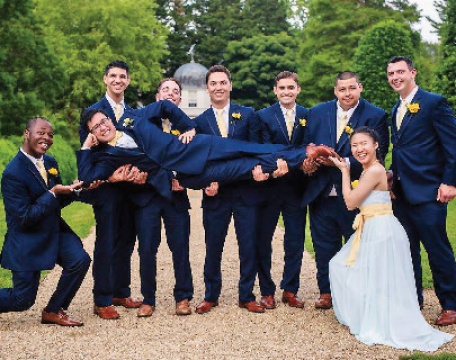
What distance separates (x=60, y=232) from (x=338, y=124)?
3078 mm

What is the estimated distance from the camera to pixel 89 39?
1471 inches

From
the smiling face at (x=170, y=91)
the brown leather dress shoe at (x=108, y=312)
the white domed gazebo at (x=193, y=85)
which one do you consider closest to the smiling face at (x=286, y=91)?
the smiling face at (x=170, y=91)

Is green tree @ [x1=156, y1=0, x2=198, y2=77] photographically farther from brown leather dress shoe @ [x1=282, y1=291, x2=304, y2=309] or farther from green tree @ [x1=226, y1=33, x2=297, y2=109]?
brown leather dress shoe @ [x1=282, y1=291, x2=304, y2=309]

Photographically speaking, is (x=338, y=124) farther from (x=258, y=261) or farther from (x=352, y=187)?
(x=258, y=261)

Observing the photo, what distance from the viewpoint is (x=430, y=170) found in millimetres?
6773

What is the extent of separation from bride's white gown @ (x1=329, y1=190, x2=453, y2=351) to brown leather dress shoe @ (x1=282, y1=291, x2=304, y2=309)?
871mm

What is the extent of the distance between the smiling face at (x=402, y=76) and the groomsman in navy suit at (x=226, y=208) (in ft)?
5.07

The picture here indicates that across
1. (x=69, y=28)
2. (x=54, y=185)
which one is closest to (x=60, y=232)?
(x=54, y=185)

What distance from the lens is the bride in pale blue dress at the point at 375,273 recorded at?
6.02 meters

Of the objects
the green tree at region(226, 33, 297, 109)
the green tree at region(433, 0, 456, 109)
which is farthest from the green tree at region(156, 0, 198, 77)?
the green tree at region(433, 0, 456, 109)

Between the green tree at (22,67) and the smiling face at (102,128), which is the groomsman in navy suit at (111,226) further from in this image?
the green tree at (22,67)

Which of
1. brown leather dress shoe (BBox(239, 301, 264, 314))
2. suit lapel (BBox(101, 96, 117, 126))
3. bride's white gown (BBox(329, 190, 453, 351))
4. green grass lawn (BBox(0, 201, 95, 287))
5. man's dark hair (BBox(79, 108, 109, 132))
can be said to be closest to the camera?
bride's white gown (BBox(329, 190, 453, 351))

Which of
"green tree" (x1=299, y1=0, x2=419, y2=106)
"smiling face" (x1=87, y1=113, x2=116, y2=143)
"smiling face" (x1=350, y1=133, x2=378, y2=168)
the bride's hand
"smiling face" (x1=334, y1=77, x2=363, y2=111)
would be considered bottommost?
the bride's hand

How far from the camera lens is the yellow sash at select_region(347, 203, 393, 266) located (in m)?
6.46
